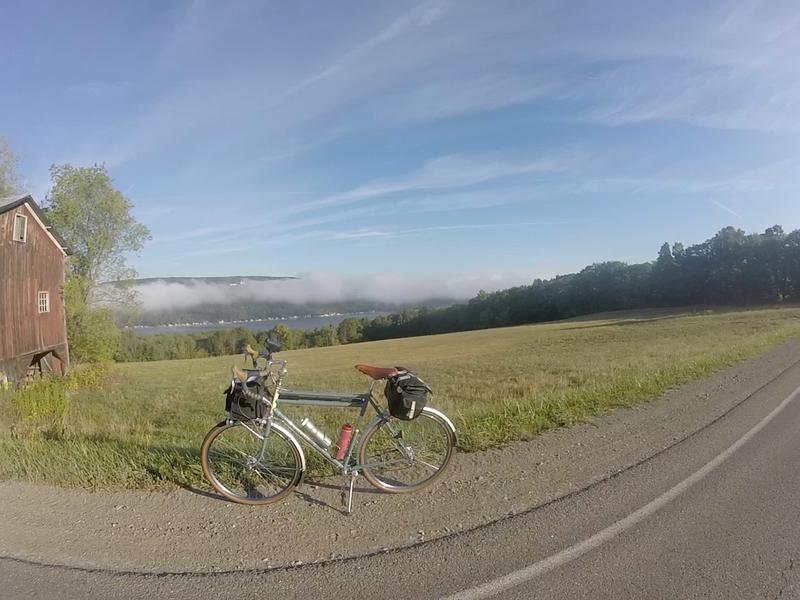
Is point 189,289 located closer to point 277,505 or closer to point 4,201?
point 4,201

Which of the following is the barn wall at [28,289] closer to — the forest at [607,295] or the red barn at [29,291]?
the red barn at [29,291]

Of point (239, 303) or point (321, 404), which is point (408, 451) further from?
point (239, 303)

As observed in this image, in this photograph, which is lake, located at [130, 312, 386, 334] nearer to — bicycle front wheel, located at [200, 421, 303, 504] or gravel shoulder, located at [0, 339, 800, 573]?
bicycle front wheel, located at [200, 421, 303, 504]

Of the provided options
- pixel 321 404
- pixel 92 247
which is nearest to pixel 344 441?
pixel 321 404

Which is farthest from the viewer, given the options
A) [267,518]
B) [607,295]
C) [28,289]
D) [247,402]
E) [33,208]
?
[607,295]

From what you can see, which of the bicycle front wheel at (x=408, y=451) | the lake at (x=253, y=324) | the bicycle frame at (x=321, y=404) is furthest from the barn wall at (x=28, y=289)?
the lake at (x=253, y=324)

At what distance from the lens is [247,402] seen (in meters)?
3.88

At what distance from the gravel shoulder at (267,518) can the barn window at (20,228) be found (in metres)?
Result: 22.6

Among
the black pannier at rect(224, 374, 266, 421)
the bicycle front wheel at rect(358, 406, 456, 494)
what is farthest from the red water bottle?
the black pannier at rect(224, 374, 266, 421)

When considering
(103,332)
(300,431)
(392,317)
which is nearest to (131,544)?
(300,431)

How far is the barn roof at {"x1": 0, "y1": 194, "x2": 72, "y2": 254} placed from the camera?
20906mm

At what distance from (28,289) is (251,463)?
24.3 m

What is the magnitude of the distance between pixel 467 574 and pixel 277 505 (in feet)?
5.53

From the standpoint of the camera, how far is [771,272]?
81500 millimetres
